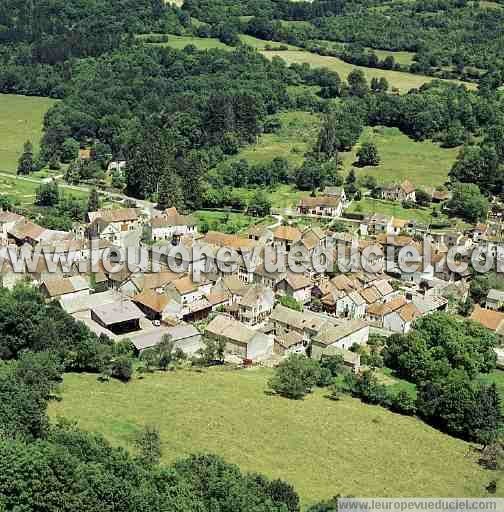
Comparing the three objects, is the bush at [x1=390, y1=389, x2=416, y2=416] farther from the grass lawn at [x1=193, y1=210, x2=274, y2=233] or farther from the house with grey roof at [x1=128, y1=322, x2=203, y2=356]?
the grass lawn at [x1=193, y1=210, x2=274, y2=233]

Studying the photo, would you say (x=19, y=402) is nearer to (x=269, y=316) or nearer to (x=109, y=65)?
(x=269, y=316)

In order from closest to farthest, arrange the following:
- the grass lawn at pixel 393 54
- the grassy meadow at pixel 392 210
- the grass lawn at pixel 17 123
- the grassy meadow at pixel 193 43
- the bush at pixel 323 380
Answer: the bush at pixel 323 380 < the grassy meadow at pixel 392 210 < the grass lawn at pixel 17 123 < the grass lawn at pixel 393 54 < the grassy meadow at pixel 193 43

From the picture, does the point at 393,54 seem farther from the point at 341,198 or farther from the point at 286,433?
the point at 286,433

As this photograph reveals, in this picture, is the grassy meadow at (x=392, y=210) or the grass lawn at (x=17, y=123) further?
the grass lawn at (x=17, y=123)

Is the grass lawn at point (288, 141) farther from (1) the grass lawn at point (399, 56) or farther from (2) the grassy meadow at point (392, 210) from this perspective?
(1) the grass lawn at point (399, 56)

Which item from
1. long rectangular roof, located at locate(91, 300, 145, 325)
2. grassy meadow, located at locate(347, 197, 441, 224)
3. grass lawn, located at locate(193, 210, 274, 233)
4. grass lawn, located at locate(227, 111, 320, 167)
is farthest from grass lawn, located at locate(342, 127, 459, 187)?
long rectangular roof, located at locate(91, 300, 145, 325)

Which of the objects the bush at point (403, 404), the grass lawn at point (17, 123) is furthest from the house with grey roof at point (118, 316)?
the grass lawn at point (17, 123)
